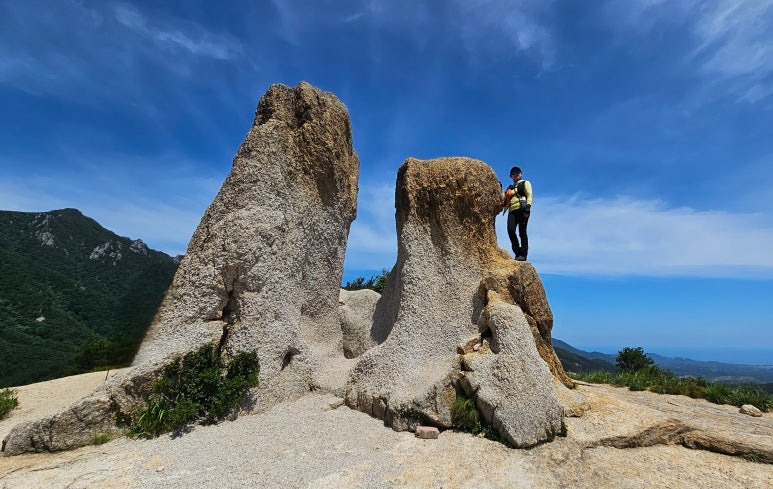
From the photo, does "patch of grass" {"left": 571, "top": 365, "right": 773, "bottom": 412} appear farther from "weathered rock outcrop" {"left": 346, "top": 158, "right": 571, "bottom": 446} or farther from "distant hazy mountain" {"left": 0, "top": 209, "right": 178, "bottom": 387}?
"distant hazy mountain" {"left": 0, "top": 209, "right": 178, "bottom": 387}

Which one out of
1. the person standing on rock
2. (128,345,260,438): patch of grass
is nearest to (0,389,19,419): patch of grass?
(128,345,260,438): patch of grass

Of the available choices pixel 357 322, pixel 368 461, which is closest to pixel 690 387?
pixel 357 322

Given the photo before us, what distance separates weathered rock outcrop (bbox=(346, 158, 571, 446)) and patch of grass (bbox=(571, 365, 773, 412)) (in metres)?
5.62

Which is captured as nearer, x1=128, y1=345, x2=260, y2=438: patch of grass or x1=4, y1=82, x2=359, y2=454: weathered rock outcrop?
x1=128, y1=345, x2=260, y2=438: patch of grass

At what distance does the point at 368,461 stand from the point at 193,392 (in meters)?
3.39

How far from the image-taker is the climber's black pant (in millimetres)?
10422

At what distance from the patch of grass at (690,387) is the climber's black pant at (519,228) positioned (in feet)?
21.6

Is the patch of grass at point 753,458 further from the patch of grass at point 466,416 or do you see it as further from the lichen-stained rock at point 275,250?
the lichen-stained rock at point 275,250

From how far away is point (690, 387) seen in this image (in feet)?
40.8

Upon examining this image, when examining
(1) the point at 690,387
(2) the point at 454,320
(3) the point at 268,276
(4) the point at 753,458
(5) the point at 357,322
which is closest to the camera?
(4) the point at 753,458

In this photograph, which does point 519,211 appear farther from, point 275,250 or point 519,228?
point 275,250

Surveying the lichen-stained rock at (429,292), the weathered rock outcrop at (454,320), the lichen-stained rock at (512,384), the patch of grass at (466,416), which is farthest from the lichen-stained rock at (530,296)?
the patch of grass at (466,416)

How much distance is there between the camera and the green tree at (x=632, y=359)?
61.5 feet

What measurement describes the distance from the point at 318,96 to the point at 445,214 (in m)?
4.42
